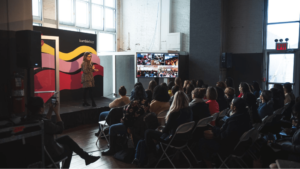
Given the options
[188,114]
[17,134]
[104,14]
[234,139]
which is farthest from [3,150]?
[104,14]

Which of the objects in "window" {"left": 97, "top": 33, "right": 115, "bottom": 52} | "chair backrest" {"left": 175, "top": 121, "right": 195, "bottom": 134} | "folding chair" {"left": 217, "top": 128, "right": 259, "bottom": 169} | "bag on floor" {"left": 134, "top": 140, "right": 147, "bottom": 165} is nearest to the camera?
"folding chair" {"left": 217, "top": 128, "right": 259, "bottom": 169}

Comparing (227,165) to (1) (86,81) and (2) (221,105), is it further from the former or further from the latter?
(1) (86,81)

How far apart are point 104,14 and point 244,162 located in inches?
381

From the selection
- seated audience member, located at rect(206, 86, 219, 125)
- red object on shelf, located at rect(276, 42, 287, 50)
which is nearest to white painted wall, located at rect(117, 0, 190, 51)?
red object on shelf, located at rect(276, 42, 287, 50)

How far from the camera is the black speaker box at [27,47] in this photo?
3.93 m

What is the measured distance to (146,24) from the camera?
11.5m

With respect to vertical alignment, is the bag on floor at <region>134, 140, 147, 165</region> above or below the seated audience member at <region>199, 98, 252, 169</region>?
below

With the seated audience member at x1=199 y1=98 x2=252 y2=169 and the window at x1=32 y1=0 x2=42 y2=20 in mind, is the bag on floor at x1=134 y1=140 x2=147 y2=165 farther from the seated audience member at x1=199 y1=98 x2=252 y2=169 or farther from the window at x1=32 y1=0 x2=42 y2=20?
the window at x1=32 y1=0 x2=42 y2=20

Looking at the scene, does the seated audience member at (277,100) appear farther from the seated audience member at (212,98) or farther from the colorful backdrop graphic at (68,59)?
the colorful backdrop graphic at (68,59)

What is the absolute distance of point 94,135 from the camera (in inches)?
225

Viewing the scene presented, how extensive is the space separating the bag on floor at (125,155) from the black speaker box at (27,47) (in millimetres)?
2030

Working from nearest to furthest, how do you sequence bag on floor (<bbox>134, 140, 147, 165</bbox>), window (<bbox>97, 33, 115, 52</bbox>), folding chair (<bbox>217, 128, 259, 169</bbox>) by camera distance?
folding chair (<bbox>217, 128, 259, 169</bbox>), bag on floor (<bbox>134, 140, 147, 165</bbox>), window (<bbox>97, 33, 115, 52</bbox>)

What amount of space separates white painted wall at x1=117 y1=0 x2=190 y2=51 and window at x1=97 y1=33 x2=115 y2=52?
295 millimetres

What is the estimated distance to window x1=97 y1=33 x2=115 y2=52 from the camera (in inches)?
450
